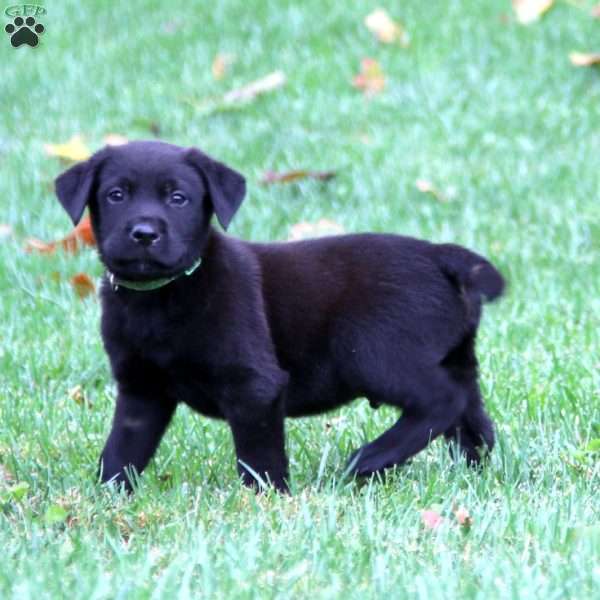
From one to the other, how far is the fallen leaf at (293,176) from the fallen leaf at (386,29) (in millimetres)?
2483

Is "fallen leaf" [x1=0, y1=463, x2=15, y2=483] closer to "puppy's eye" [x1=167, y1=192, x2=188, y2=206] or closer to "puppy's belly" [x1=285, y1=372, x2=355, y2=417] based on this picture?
"puppy's belly" [x1=285, y1=372, x2=355, y2=417]

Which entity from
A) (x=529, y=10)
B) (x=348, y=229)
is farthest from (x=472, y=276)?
(x=529, y=10)

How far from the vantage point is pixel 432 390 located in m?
4.39

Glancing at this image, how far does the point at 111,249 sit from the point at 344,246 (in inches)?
34.2

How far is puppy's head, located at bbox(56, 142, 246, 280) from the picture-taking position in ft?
13.4

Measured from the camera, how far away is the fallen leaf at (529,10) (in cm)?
1055

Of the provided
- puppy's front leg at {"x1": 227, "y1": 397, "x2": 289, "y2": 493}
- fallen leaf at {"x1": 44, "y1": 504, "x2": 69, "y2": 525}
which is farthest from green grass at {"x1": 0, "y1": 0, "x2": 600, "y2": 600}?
puppy's front leg at {"x1": 227, "y1": 397, "x2": 289, "y2": 493}

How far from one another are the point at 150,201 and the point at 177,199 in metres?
0.09

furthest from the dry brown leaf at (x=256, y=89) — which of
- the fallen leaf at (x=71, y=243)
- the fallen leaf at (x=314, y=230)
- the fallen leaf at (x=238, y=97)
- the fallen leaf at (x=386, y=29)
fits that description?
the fallen leaf at (x=71, y=243)

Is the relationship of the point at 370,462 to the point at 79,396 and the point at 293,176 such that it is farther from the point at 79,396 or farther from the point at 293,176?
the point at 293,176

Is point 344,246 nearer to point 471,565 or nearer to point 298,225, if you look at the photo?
point 471,565

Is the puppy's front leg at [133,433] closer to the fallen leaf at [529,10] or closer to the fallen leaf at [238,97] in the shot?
the fallen leaf at [238,97]

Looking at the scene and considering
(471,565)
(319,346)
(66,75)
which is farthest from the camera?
(66,75)

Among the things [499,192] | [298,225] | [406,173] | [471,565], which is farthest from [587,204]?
[471,565]
